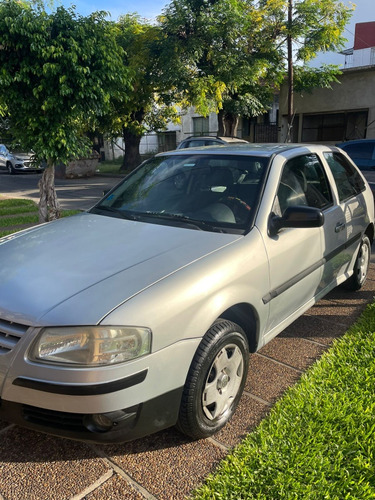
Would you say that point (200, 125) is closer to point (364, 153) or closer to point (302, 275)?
point (364, 153)

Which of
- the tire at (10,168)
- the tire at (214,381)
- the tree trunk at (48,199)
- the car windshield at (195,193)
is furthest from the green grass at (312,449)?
the tire at (10,168)

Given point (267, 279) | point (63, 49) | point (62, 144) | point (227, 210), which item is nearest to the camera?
point (267, 279)

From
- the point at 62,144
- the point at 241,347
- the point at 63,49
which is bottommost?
the point at 241,347

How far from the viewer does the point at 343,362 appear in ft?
9.95

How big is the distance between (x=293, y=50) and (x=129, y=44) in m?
7.69

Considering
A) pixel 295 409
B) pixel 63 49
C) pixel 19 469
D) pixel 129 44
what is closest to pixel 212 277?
pixel 295 409

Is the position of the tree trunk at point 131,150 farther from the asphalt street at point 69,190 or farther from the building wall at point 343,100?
the building wall at point 343,100

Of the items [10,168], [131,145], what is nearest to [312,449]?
[131,145]

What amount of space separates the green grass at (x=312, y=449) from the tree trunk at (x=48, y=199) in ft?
19.0

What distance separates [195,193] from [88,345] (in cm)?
165

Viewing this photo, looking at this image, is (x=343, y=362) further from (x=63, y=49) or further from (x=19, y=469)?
(x=63, y=49)

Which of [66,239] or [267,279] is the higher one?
[66,239]

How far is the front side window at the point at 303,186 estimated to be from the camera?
10.1 feet

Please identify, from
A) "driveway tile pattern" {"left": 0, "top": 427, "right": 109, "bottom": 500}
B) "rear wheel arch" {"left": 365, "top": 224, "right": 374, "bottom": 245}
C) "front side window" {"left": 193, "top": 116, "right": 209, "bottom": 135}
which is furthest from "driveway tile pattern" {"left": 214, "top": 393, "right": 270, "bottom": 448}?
"front side window" {"left": 193, "top": 116, "right": 209, "bottom": 135}
